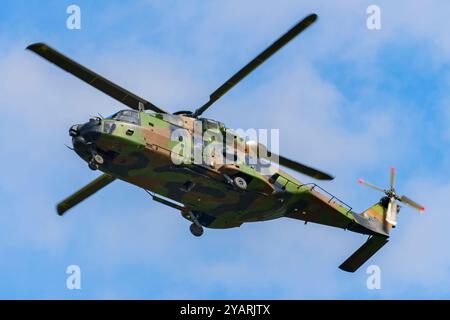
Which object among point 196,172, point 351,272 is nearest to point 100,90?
point 196,172

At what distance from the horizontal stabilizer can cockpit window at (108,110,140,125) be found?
44.7 ft

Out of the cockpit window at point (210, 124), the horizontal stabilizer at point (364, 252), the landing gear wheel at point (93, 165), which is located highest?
the cockpit window at point (210, 124)

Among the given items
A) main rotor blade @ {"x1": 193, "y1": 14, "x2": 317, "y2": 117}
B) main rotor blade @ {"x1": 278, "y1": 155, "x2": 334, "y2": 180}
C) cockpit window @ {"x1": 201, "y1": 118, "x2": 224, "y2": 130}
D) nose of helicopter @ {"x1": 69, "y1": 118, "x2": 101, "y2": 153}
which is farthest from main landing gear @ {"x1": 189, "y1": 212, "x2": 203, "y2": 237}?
nose of helicopter @ {"x1": 69, "y1": 118, "x2": 101, "y2": 153}

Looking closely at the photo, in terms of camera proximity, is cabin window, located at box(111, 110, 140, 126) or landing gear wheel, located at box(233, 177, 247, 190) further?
landing gear wheel, located at box(233, 177, 247, 190)

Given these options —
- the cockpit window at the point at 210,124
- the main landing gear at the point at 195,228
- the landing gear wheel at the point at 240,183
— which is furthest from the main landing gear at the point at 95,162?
the main landing gear at the point at 195,228

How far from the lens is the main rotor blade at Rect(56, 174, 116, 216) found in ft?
136

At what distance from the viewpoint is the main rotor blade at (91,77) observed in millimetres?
36219

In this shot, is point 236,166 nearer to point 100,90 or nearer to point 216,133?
point 216,133

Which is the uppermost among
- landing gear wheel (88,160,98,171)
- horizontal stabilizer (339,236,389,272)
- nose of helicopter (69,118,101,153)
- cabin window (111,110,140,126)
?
cabin window (111,110,140,126)

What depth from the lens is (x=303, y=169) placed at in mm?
41969

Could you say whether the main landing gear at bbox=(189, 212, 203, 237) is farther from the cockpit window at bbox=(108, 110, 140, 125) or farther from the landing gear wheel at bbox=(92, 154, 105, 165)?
the landing gear wheel at bbox=(92, 154, 105, 165)

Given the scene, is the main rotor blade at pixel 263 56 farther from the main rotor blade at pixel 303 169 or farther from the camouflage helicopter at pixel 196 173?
the main rotor blade at pixel 303 169

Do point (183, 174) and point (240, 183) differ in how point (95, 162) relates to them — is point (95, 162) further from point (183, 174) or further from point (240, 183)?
point (240, 183)

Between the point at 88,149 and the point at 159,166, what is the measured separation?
308cm
